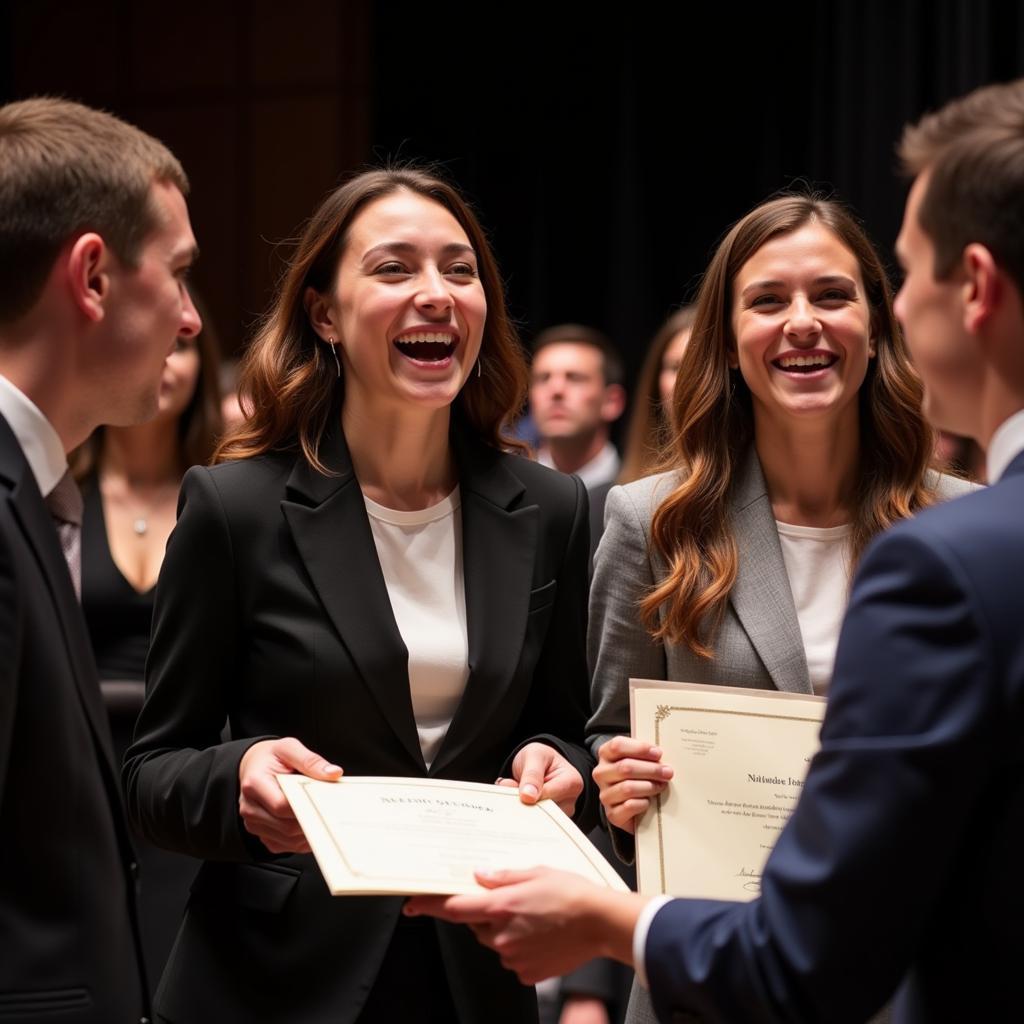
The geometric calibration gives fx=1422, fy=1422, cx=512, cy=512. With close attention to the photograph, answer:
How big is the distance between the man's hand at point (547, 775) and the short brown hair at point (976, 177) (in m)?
0.95

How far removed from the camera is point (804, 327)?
7.73ft

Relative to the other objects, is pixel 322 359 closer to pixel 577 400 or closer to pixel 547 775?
pixel 547 775

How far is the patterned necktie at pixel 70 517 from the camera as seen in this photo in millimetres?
Result: 3447

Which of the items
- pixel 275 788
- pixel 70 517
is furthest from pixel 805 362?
pixel 70 517

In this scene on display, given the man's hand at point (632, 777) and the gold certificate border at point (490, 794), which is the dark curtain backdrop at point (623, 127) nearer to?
the man's hand at point (632, 777)

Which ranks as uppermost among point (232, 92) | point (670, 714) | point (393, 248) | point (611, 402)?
point (232, 92)

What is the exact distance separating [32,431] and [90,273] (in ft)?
0.71

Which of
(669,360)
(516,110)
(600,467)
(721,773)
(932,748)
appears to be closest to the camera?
(932,748)

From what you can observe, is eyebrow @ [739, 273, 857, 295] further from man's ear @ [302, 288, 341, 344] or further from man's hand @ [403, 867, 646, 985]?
man's hand @ [403, 867, 646, 985]

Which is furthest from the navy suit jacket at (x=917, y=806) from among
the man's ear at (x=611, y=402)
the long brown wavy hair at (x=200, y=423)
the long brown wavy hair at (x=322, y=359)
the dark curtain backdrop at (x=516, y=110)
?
the dark curtain backdrop at (x=516, y=110)

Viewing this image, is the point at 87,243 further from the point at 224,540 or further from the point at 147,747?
the point at 147,747

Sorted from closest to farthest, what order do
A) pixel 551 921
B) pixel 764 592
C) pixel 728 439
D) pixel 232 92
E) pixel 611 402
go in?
pixel 551 921 < pixel 764 592 < pixel 728 439 < pixel 611 402 < pixel 232 92

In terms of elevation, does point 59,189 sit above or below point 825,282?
above

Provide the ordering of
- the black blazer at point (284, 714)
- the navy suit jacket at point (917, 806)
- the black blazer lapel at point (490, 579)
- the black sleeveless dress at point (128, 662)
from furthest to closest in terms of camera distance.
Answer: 1. the black sleeveless dress at point (128, 662)
2. the black blazer lapel at point (490, 579)
3. the black blazer at point (284, 714)
4. the navy suit jacket at point (917, 806)
